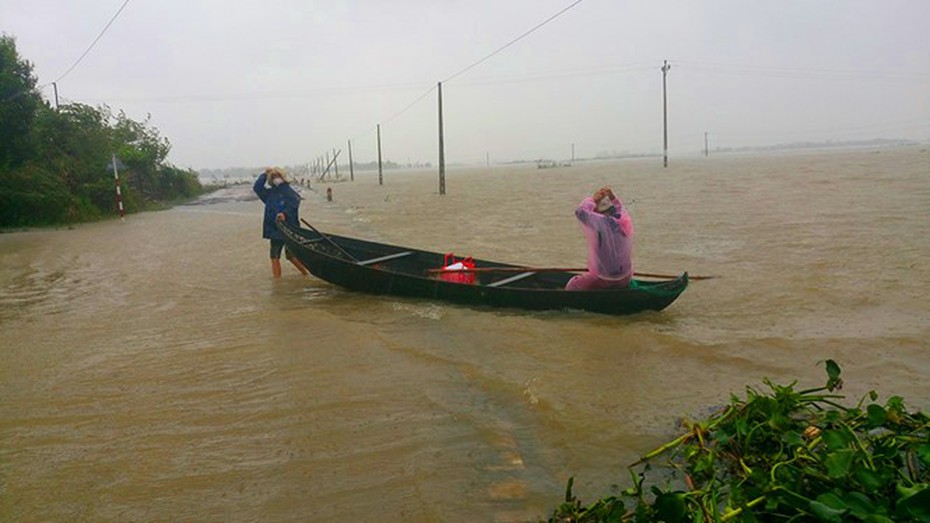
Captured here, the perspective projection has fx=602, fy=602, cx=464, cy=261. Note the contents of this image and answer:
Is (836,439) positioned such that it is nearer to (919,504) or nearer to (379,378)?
Result: (919,504)

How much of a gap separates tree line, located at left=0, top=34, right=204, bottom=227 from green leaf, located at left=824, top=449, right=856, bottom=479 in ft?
67.4

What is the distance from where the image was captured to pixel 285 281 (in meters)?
8.75

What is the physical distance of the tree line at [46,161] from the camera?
1734 cm

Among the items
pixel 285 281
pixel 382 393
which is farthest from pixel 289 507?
pixel 285 281

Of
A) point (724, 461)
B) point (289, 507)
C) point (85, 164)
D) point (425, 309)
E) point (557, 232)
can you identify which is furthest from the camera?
point (85, 164)

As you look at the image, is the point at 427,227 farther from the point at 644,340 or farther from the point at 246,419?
the point at 246,419

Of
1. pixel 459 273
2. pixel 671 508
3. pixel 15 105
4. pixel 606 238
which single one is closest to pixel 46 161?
pixel 15 105

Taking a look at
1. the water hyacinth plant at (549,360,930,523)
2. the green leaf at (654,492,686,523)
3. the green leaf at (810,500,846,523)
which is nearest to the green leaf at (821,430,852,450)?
the water hyacinth plant at (549,360,930,523)

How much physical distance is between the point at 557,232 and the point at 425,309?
779 centimetres

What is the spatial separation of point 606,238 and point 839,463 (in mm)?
3978

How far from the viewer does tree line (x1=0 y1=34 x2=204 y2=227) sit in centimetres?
1734

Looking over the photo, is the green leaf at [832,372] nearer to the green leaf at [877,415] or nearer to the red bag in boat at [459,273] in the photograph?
the green leaf at [877,415]

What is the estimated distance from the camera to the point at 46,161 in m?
19.7

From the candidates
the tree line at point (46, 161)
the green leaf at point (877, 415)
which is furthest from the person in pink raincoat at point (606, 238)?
the tree line at point (46, 161)
